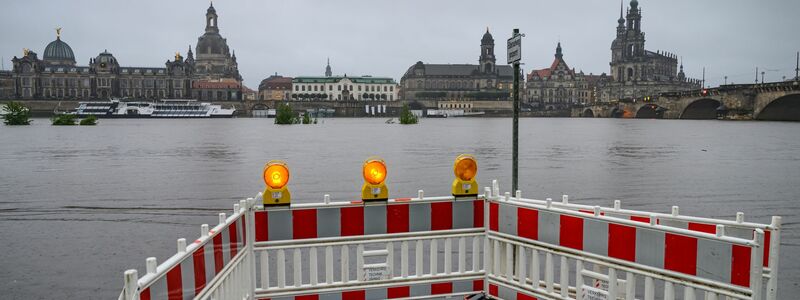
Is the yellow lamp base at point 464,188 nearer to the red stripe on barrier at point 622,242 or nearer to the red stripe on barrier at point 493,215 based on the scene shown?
the red stripe on barrier at point 493,215

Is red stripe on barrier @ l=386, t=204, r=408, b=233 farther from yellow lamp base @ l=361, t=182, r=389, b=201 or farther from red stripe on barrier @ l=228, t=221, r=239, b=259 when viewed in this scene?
red stripe on barrier @ l=228, t=221, r=239, b=259

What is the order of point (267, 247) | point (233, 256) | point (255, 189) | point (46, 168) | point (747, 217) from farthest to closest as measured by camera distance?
point (46, 168) → point (255, 189) → point (747, 217) → point (267, 247) → point (233, 256)

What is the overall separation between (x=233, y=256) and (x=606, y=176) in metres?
15.5

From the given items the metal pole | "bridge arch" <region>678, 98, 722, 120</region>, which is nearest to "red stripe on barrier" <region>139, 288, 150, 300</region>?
the metal pole

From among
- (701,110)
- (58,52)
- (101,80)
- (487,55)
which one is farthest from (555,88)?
(58,52)

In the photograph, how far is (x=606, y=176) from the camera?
18016 millimetres

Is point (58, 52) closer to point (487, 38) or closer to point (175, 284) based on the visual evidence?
point (487, 38)

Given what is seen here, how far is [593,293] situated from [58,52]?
184 meters

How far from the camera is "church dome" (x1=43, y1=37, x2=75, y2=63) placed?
Answer: 159 m

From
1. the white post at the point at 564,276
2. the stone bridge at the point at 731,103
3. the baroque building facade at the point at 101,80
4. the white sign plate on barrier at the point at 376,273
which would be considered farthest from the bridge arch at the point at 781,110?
the baroque building facade at the point at 101,80

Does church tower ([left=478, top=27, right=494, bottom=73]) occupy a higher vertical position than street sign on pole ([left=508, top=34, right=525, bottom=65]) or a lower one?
higher

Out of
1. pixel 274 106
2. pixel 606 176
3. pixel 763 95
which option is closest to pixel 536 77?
pixel 274 106

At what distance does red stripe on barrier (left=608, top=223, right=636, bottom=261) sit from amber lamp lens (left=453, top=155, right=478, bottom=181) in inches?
56.6

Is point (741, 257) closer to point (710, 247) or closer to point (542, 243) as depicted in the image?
point (710, 247)
